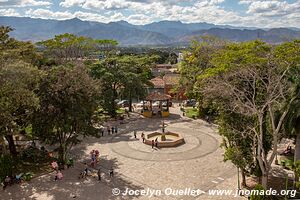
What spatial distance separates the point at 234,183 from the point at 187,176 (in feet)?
10.7

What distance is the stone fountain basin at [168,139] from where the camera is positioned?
28359mm

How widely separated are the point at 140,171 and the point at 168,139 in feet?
29.3

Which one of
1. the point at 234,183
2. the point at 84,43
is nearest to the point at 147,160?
the point at 234,183

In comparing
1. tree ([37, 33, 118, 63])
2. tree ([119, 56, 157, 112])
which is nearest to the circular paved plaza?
tree ([119, 56, 157, 112])

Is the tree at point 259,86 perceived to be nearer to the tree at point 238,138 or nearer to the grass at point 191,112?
the tree at point 238,138

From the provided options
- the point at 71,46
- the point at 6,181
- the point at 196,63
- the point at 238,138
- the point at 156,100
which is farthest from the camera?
the point at 71,46

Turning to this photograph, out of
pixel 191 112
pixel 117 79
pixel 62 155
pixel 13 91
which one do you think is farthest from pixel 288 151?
pixel 13 91

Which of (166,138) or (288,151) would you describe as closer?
(288,151)

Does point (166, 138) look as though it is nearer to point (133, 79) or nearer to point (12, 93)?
point (133, 79)

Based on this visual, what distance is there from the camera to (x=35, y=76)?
806 inches

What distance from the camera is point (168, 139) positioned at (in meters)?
30.7

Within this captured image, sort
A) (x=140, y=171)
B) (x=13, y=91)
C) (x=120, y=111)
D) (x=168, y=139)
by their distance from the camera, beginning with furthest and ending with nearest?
(x=120, y=111)
(x=168, y=139)
(x=140, y=171)
(x=13, y=91)

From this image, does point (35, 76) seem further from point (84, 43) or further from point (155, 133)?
point (84, 43)

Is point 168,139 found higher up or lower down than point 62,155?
lower down
